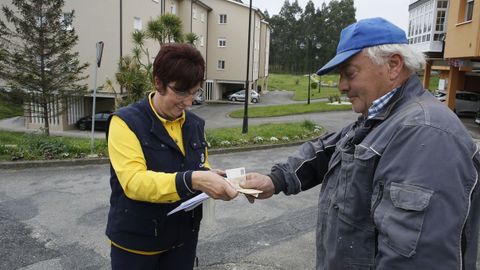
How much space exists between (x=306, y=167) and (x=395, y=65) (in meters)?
1.04

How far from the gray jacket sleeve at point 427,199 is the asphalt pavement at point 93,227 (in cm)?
156

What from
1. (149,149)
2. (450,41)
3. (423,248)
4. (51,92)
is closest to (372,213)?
(423,248)

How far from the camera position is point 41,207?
641cm

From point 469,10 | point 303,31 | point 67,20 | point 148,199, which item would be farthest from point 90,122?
point 303,31

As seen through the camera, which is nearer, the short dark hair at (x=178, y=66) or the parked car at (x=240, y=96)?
the short dark hair at (x=178, y=66)

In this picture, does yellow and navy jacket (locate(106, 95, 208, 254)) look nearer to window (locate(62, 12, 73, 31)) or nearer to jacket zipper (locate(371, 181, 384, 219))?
jacket zipper (locate(371, 181, 384, 219))

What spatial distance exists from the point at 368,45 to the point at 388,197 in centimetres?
71

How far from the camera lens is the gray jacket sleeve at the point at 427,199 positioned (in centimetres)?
144

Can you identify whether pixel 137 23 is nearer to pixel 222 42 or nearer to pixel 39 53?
pixel 39 53

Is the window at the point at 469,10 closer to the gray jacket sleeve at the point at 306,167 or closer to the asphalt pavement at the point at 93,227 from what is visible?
the asphalt pavement at the point at 93,227

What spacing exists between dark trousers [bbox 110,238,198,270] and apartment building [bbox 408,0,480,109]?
30.3 ft

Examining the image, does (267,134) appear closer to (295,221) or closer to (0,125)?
(295,221)

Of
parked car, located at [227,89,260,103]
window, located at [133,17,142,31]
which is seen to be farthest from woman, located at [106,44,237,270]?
parked car, located at [227,89,260,103]

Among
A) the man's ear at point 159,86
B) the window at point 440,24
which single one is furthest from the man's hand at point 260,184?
the window at point 440,24
